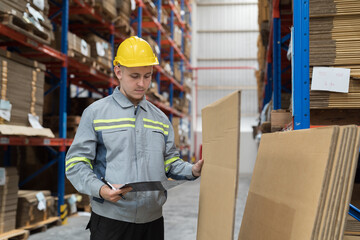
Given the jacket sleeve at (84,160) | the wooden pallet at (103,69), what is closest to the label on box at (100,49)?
the wooden pallet at (103,69)

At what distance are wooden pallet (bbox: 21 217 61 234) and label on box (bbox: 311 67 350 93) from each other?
412 cm

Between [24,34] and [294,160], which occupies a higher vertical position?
[24,34]

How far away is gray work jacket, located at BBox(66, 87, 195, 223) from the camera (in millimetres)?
2066

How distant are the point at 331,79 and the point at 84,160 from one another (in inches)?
62.6

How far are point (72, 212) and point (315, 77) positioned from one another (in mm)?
4956

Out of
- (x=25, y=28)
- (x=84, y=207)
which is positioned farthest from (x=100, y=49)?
(x=84, y=207)

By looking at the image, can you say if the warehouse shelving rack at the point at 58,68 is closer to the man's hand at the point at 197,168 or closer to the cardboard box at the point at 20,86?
the cardboard box at the point at 20,86

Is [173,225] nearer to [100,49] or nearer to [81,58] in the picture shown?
[81,58]

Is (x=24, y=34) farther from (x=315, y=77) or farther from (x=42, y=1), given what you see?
(x=315, y=77)

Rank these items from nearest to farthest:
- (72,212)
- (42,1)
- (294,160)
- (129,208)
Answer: (294,160) < (129,208) < (42,1) < (72,212)

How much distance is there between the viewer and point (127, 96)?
226 cm

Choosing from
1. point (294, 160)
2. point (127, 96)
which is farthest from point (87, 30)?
point (294, 160)

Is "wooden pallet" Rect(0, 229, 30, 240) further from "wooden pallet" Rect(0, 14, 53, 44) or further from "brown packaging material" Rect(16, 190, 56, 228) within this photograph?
"wooden pallet" Rect(0, 14, 53, 44)

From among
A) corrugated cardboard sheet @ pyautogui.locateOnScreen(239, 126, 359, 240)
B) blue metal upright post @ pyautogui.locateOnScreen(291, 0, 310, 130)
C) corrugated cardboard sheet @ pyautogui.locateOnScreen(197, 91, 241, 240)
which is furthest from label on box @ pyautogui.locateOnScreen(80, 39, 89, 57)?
corrugated cardboard sheet @ pyautogui.locateOnScreen(239, 126, 359, 240)
